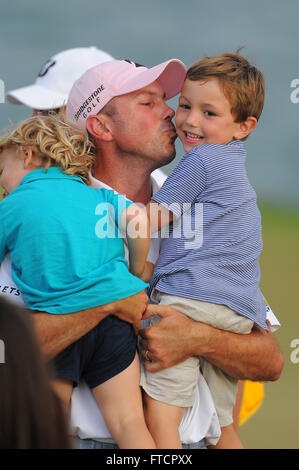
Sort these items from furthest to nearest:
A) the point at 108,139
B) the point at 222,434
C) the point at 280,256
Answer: the point at 280,256 < the point at 108,139 < the point at 222,434

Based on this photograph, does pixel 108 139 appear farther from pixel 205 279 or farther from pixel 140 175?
pixel 205 279

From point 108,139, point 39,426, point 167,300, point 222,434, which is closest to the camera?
point 39,426

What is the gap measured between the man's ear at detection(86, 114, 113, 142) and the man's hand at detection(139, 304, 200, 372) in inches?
29.4

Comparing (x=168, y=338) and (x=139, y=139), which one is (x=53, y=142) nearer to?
(x=139, y=139)

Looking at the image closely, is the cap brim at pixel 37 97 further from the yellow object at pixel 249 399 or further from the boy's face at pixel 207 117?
the yellow object at pixel 249 399

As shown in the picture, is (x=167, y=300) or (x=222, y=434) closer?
(x=167, y=300)

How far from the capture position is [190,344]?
7.80 ft

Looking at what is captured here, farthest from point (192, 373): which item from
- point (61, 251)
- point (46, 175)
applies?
point (46, 175)

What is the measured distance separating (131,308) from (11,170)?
0.61 metres

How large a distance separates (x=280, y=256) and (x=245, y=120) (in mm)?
14209

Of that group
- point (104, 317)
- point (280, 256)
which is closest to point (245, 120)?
point (104, 317)
